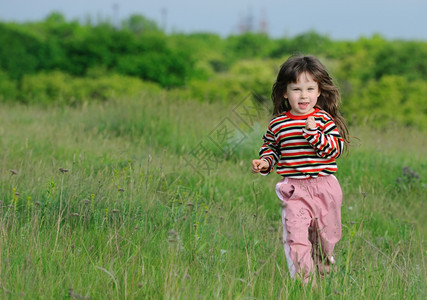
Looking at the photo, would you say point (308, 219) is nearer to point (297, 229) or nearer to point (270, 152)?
point (297, 229)

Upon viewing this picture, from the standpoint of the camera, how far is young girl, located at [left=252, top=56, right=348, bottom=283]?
3271 mm

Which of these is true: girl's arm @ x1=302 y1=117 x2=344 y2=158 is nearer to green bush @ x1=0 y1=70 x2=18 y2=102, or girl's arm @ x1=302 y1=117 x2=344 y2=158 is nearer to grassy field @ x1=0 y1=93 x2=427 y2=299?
grassy field @ x1=0 y1=93 x2=427 y2=299

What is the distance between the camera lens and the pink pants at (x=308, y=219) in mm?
3248

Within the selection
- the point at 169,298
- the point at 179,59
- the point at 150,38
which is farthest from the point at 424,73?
the point at 169,298

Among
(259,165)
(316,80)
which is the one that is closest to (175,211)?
(259,165)

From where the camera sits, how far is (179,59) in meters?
20.5

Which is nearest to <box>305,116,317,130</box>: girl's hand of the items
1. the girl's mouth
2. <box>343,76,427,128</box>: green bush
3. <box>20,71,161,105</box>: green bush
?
the girl's mouth

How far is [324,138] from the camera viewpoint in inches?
128

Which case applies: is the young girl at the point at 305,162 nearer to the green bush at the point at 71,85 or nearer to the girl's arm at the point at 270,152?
the girl's arm at the point at 270,152

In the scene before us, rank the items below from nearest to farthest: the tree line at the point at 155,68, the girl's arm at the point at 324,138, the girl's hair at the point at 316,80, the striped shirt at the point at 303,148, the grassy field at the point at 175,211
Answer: the grassy field at the point at 175,211 < the girl's arm at the point at 324,138 < the striped shirt at the point at 303,148 < the girl's hair at the point at 316,80 < the tree line at the point at 155,68

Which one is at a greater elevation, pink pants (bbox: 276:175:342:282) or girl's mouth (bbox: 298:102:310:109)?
girl's mouth (bbox: 298:102:310:109)

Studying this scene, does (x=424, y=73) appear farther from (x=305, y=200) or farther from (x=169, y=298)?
(x=169, y=298)

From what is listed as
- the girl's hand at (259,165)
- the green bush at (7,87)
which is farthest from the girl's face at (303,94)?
the green bush at (7,87)

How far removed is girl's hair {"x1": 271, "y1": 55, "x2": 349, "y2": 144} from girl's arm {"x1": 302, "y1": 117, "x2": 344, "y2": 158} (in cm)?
24
